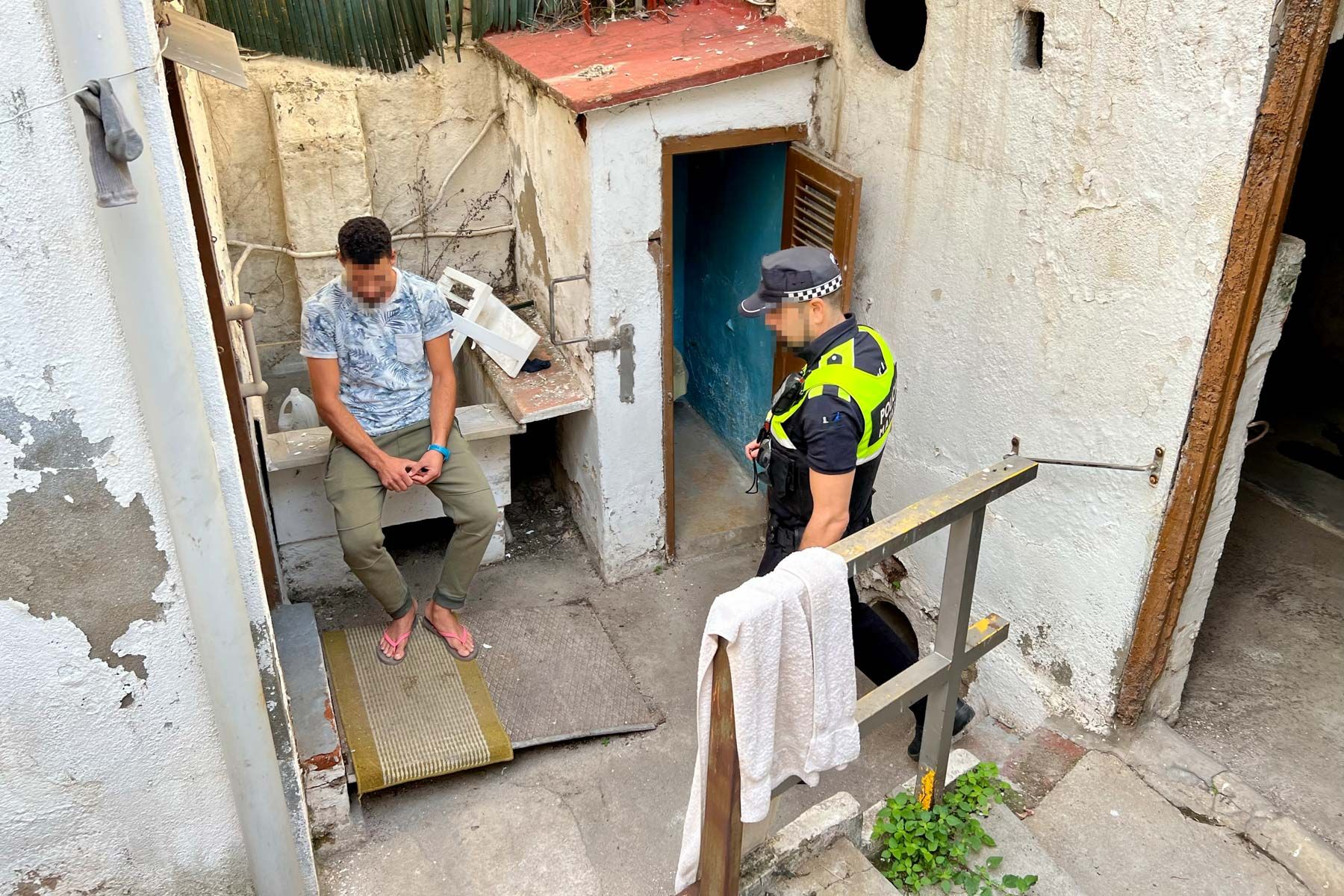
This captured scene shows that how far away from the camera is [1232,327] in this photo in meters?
3.03

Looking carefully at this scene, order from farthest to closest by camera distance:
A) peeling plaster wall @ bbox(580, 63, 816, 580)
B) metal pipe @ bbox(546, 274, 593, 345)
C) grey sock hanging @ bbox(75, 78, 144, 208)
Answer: metal pipe @ bbox(546, 274, 593, 345)
peeling plaster wall @ bbox(580, 63, 816, 580)
grey sock hanging @ bbox(75, 78, 144, 208)

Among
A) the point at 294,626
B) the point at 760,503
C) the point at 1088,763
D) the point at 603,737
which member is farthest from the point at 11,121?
the point at 760,503

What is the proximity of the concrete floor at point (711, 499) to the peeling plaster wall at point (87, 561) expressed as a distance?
9.41 feet

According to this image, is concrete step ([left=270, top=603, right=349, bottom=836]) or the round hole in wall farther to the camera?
the round hole in wall

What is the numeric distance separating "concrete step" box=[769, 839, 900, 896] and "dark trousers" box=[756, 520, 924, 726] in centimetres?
101

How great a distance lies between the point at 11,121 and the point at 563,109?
2.74 meters

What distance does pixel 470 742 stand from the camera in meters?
4.09

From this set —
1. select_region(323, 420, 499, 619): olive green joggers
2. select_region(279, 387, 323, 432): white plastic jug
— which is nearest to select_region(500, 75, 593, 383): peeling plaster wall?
select_region(323, 420, 499, 619): olive green joggers

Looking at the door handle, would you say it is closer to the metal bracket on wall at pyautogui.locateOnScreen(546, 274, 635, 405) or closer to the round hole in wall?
the metal bracket on wall at pyautogui.locateOnScreen(546, 274, 635, 405)

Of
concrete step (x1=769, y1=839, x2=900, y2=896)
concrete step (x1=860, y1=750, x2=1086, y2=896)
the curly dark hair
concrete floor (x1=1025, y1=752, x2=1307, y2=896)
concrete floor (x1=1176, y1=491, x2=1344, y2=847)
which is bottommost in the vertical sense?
concrete floor (x1=1025, y1=752, x2=1307, y2=896)

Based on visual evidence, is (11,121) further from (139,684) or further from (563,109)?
(563,109)

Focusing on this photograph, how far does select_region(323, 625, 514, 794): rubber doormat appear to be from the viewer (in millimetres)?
3947

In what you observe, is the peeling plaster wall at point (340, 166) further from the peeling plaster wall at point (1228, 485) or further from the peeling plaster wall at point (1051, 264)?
the peeling plaster wall at point (1228, 485)

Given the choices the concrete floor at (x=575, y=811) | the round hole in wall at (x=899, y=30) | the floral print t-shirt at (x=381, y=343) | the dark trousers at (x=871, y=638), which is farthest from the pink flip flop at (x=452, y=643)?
the round hole in wall at (x=899, y=30)
